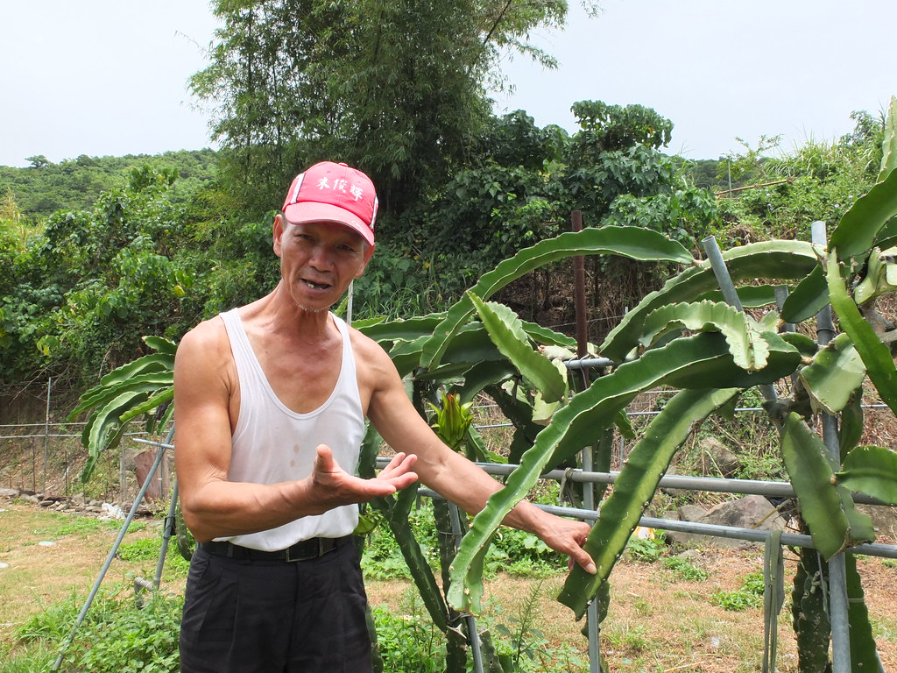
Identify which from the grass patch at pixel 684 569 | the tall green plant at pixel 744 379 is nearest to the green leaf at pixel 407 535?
the tall green plant at pixel 744 379

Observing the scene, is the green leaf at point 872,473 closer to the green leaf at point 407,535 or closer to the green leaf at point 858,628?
the green leaf at point 858,628

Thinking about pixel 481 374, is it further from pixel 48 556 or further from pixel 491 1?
pixel 491 1

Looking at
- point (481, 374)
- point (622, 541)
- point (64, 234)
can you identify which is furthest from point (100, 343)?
point (622, 541)

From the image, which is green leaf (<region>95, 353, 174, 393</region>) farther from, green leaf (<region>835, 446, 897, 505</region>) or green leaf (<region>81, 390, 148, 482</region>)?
green leaf (<region>835, 446, 897, 505</region>)

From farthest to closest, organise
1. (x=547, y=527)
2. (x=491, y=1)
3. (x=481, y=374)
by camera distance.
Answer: (x=491, y=1) → (x=481, y=374) → (x=547, y=527)

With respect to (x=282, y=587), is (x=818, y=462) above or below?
above

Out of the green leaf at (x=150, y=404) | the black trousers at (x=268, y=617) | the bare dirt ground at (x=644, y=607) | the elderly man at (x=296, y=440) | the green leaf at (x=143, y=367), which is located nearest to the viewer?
Answer: the elderly man at (x=296, y=440)

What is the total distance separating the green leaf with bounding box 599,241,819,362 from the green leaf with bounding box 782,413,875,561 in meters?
0.32

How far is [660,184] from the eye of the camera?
7090 millimetres

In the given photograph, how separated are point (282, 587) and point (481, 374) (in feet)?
2.25

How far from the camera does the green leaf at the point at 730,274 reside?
136cm

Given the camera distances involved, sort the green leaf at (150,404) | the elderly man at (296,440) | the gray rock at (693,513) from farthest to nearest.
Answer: the gray rock at (693,513) < the green leaf at (150,404) < the elderly man at (296,440)

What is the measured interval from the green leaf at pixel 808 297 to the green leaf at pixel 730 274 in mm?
56

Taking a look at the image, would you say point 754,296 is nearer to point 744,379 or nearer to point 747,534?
point 744,379
